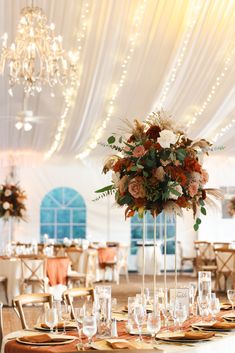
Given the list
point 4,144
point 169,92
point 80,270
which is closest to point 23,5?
point 169,92

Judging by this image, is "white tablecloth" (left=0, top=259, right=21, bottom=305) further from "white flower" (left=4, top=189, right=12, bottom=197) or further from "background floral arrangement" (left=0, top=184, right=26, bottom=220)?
"white flower" (left=4, top=189, right=12, bottom=197)

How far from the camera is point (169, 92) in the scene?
1024 centimetres

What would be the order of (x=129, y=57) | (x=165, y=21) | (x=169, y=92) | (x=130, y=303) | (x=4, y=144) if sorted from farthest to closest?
(x=4, y=144), (x=169, y=92), (x=129, y=57), (x=165, y=21), (x=130, y=303)

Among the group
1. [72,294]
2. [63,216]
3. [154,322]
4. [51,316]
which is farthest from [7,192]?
[154,322]

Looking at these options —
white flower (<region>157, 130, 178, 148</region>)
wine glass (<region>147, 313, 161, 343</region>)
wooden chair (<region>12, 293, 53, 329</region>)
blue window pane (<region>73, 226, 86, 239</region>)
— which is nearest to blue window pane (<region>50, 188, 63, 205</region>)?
blue window pane (<region>73, 226, 86, 239</region>)

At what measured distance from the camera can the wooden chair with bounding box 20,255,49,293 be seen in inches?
487

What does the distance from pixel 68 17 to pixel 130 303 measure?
4.23m

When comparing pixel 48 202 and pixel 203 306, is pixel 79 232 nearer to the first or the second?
pixel 48 202

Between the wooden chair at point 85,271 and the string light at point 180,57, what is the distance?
12.1 ft

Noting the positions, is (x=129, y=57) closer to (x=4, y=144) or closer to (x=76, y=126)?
(x=76, y=126)

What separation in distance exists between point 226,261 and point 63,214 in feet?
21.1

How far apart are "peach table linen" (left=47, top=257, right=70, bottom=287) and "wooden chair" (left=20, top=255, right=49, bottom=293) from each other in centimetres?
39

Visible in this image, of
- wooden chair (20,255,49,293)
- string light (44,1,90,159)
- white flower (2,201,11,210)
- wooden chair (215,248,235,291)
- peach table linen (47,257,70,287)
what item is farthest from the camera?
white flower (2,201,11,210)

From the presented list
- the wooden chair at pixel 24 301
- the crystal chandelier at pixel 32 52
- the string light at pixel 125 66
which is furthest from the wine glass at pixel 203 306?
the crystal chandelier at pixel 32 52
